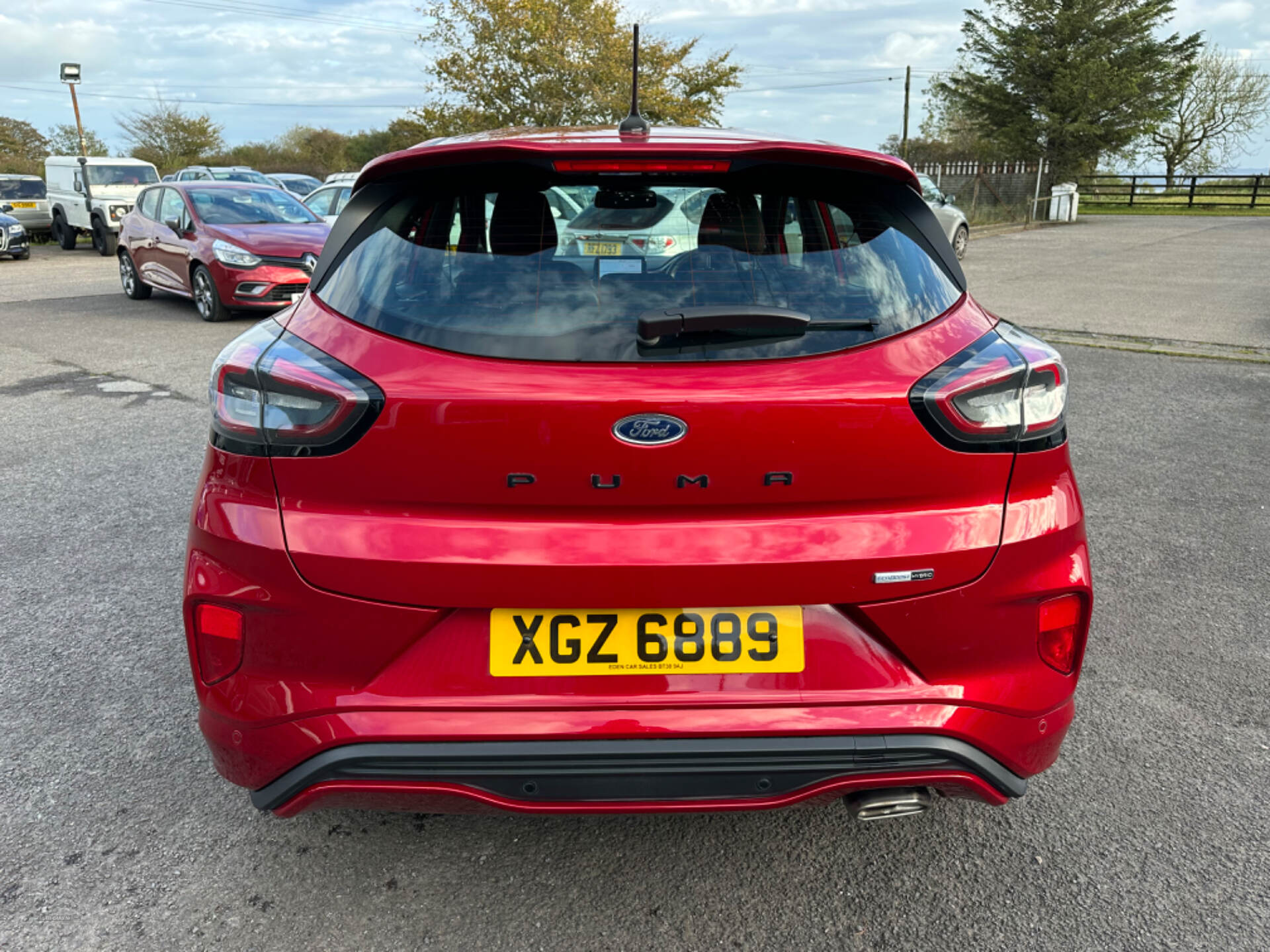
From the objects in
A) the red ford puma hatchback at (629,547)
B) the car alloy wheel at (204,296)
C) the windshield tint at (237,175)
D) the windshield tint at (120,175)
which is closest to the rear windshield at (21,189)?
the windshield tint at (120,175)

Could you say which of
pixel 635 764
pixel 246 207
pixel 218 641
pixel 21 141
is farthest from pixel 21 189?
pixel 635 764

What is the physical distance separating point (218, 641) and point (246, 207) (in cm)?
1134

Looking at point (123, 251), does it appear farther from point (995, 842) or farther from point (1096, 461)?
point (995, 842)

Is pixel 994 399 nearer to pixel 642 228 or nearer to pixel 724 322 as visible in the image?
pixel 724 322

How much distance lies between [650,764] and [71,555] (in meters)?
3.40

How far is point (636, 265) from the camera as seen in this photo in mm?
1964

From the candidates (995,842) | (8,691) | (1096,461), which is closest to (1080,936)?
(995,842)

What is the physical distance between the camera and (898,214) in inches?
85.5

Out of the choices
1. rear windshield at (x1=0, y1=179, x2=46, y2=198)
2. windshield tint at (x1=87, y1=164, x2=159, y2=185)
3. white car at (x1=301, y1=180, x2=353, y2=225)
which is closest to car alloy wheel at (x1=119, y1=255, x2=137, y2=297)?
white car at (x1=301, y1=180, x2=353, y2=225)

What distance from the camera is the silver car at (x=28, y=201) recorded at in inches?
1012

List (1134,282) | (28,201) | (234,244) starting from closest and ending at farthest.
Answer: (234,244) < (1134,282) < (28,201)

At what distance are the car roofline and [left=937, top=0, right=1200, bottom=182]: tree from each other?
3935 centimetres

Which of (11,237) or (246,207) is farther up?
(246,207)

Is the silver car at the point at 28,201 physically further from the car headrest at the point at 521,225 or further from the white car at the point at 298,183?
the car headrest at the point at 521,225
